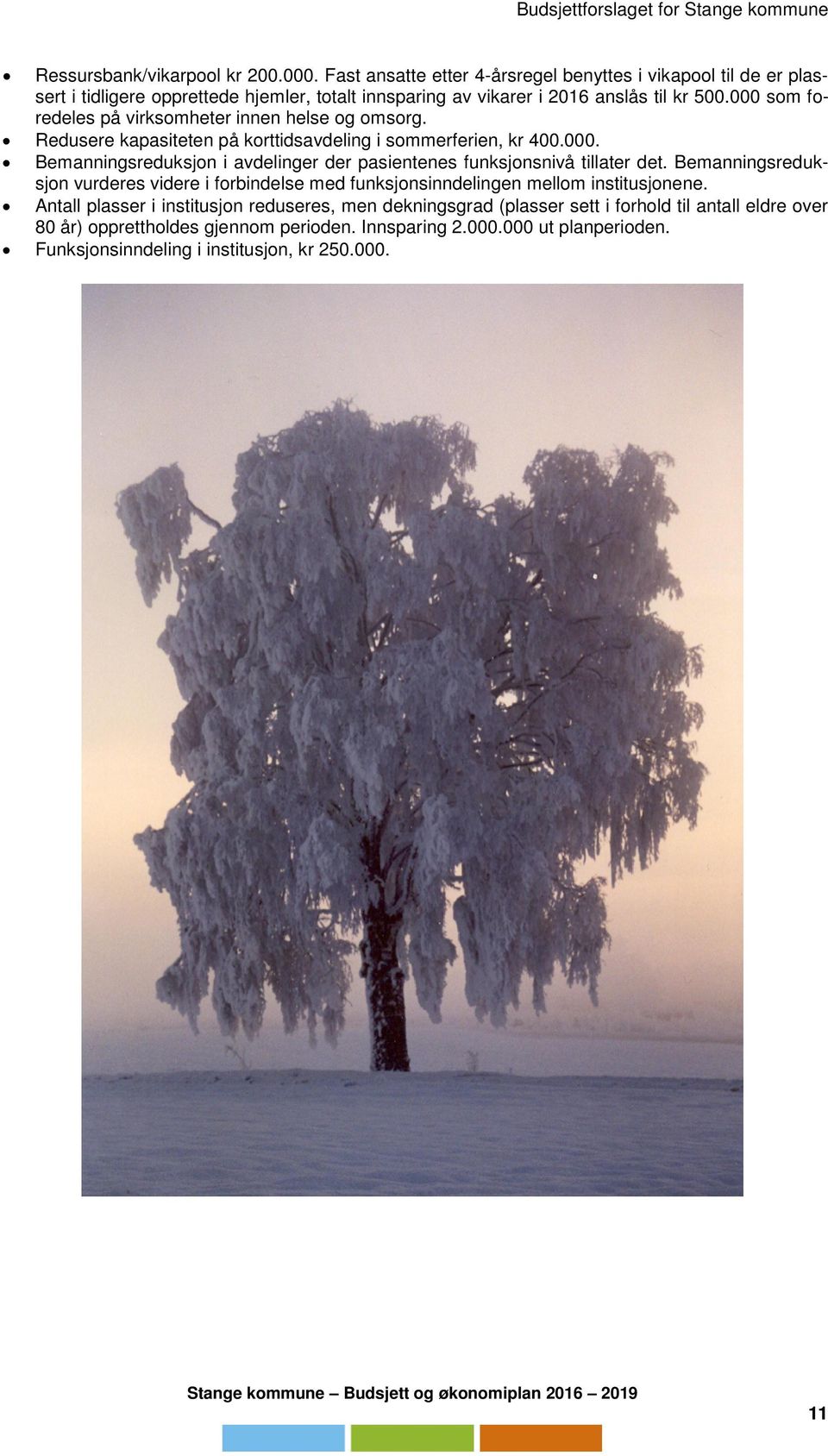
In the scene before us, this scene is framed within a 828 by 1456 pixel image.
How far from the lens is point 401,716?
7.24 metres

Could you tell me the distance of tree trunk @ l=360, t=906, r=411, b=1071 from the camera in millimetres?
7738

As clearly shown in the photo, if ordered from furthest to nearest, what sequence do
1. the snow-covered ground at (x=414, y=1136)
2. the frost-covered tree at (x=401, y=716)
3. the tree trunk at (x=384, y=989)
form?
the tree trunk at (x=384, y=989) < the frost-covered tree at (x=401, y=716) < the snow-covered ground at (x=414, y=1136)

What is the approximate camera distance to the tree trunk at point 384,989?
25.4ft

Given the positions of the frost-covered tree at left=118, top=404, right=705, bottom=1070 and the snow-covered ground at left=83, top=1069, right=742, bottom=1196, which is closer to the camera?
the snow-covered ground at left=83, top=1069, right=742, bottom=1196
